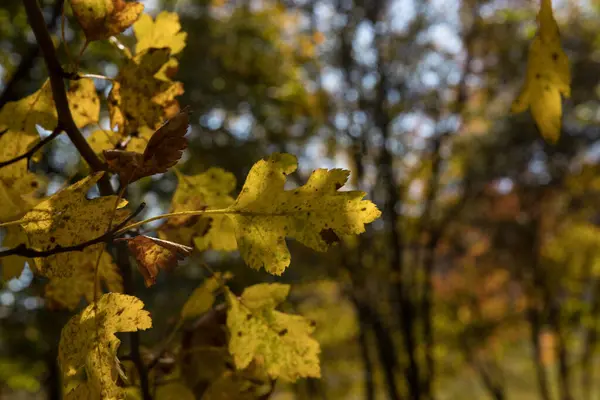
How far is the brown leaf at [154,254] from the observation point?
16.5 inches

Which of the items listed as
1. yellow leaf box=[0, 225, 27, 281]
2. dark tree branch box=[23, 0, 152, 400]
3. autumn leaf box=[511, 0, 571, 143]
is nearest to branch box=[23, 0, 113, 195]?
dark tree branch box=[23, 0, 152, 400]

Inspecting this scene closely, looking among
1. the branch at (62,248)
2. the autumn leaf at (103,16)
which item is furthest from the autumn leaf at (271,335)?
the autumn leaf at (103,16)

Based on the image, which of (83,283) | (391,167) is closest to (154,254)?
(83,283)

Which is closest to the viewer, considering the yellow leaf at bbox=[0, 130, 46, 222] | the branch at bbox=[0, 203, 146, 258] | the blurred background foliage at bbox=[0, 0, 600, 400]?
the branch at bbox=[0, 203, 146, 258]

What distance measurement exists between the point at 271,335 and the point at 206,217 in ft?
0.42

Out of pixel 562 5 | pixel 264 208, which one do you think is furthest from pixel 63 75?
pixel 562 5

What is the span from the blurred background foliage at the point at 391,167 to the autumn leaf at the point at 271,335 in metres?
0.09

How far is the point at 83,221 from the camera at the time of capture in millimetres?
405

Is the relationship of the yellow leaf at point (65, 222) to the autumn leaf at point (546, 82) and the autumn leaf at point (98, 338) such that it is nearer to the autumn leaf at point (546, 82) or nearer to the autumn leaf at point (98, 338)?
the autumn leaf at point (98, 338)

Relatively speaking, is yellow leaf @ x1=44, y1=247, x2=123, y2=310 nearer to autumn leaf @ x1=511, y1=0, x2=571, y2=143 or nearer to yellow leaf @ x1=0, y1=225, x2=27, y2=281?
yellow leaf @ x1=0, y1=225, x2=27, y2=281

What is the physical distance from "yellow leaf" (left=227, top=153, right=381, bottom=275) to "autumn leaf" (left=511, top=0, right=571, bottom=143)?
19cm

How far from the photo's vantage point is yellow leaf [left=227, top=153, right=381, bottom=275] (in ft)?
1.40

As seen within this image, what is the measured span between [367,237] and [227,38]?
1444 mm

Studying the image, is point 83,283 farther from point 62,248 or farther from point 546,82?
point 546,82
